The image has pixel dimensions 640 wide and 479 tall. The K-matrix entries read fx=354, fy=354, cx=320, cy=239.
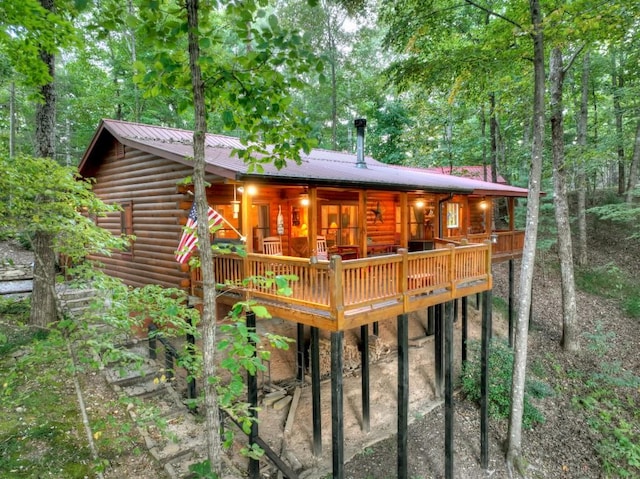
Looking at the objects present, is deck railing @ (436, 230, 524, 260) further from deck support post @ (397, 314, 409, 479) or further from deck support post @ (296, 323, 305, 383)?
deck support post @ (397, 314, 409, 479)

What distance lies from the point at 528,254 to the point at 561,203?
577 centimetres

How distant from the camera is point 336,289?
5352mm

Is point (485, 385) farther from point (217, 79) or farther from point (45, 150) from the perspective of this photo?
point (45, 150)

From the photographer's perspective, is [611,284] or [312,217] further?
[611,284]

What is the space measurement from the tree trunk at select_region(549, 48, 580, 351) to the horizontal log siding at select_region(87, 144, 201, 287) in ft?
38.9

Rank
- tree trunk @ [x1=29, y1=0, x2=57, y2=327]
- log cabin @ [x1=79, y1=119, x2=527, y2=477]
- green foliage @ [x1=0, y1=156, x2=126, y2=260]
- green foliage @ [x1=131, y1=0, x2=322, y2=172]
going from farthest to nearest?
1. tree trunk @ [x1=29, y1=0, x2=57, y2=327]
2. log cabin @ [x1=79, y1=119, x2=527, y2=477]
3. green foliage @ [x1=0, y1=156, x2=126, y2=260]
4. green foliage @ [x1=131, y1=0, x2=322, y2=172]

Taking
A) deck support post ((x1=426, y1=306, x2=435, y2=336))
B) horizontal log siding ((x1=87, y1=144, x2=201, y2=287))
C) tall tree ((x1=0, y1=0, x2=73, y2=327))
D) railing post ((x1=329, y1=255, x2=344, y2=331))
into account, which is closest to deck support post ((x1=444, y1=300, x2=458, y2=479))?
railing post ((x1=329, y1=255, x2=344, y2=331))

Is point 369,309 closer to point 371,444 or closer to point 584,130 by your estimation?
point 371,444

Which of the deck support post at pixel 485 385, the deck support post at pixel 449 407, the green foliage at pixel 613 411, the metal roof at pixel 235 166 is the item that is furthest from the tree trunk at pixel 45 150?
the green foliage at pixel 613 411

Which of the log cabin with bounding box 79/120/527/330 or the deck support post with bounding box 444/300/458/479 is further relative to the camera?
the deck support post with bounding box 444/300/458/479

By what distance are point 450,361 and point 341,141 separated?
Answer: 23.7 meters

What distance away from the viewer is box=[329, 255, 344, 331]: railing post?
532cm

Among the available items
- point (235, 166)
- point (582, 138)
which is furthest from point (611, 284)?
point (235, 166)

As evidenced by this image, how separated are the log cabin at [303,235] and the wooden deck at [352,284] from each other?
0.02m
